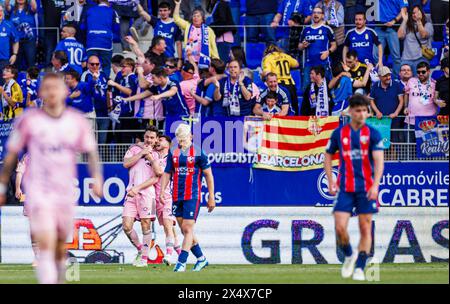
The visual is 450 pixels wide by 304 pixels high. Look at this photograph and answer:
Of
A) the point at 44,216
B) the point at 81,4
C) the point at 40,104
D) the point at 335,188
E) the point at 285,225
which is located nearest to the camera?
the point at 44,216

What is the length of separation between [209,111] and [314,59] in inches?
107

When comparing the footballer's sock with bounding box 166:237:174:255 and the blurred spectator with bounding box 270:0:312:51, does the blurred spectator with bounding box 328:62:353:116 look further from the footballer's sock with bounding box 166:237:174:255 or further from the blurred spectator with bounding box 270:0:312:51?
the footballer's sock with bounding box 166:237:174:255

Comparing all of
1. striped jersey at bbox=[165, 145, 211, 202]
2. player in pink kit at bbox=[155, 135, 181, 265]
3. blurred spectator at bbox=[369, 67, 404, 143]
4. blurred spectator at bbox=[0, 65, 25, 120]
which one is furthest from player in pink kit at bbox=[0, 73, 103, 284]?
blurred spectator at bbox=[369, 67, 404, 143]

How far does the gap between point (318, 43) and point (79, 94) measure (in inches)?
204

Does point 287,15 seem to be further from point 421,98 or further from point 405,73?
point 421,98

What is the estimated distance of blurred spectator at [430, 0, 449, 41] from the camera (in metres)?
24.1

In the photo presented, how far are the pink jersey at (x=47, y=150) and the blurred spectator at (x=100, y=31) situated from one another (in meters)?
11.5

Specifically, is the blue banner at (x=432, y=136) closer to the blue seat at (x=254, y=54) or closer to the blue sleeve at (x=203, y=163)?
the blue seat at (x=254, y=54)

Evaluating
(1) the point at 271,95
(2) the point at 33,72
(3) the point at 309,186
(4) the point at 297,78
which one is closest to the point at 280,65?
(4) the point at 297,78

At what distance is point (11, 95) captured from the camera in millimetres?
22453

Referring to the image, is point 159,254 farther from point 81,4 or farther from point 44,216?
point 44,216

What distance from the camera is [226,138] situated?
2117 centimetres

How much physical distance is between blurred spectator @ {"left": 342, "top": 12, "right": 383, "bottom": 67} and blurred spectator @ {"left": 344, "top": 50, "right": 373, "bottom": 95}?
0.97 feet

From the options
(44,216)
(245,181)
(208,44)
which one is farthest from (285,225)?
(44,216)
